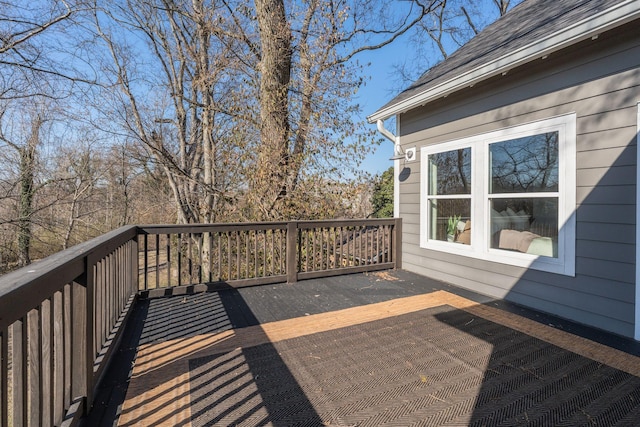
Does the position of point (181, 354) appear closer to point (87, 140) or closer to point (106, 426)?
point (106, 426)

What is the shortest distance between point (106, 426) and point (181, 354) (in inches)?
29.6

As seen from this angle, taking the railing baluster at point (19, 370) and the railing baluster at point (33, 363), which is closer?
the railing baluster at point (19, 370)

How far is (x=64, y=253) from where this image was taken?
5.65 feet

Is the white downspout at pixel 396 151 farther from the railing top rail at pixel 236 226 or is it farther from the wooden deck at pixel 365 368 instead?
the wooden deck at pixel 365 368

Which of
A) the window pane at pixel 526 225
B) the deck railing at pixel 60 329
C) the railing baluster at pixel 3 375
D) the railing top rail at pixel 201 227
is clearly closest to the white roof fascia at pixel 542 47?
the window pane at pixel 526 225

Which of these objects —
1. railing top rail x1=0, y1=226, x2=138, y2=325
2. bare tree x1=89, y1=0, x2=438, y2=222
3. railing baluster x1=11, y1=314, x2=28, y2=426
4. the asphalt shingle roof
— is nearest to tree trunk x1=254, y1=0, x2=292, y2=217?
bare tree x1=89, y1=0, x2=438, y2=222

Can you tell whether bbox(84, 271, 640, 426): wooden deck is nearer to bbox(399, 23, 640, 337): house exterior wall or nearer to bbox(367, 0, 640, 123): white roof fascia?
bbox(399, 23, 640, 337): house exterior wall

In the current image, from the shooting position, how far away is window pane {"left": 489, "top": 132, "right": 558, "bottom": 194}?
3211 mm

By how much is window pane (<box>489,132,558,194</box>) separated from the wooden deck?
50.9 inches

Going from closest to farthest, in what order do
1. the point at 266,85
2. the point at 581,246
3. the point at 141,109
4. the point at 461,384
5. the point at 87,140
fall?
the point at 461,384 < the point at 581,246 < the point at 266,85 < the point at 87,140 < the point at 141,109

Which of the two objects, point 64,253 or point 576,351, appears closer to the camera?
point 64,253

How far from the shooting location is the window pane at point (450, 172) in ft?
13.5

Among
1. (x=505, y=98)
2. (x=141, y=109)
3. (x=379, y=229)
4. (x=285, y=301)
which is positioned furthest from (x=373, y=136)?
(x=141, y=109)

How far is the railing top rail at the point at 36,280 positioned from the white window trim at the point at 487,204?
3.82 m
